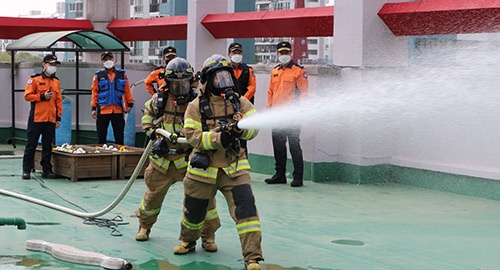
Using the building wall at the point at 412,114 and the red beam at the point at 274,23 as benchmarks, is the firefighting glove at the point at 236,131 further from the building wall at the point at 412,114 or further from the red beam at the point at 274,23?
the red beam at the point at 274,23

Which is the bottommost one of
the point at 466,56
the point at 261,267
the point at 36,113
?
the point at 261,267

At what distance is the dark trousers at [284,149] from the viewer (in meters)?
12.4

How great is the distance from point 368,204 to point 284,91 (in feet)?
7.96

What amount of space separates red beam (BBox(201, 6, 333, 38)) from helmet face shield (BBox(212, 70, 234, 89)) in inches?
300

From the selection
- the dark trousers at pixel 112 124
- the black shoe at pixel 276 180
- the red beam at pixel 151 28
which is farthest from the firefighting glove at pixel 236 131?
the red beam at pixel 151 28

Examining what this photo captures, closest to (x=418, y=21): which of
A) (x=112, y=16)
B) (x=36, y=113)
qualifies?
(x=36, y=113)

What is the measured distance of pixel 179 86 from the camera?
859 cm

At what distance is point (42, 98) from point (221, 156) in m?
5.97

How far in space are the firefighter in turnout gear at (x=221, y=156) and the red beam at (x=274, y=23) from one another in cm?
762

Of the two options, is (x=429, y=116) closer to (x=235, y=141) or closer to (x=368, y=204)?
(x=368, y=204)

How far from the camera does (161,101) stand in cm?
856

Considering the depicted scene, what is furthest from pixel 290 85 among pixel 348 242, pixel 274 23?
pixel 348 242

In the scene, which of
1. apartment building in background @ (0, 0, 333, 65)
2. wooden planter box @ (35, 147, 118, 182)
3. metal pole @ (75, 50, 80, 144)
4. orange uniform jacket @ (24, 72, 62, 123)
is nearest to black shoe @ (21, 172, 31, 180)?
wooden planter box @ (35, 147, 118, 182)

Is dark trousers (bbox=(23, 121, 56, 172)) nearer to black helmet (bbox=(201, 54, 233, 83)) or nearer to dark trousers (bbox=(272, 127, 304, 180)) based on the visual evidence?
dark trousers (bbox=(272, 127, 304, 180))
